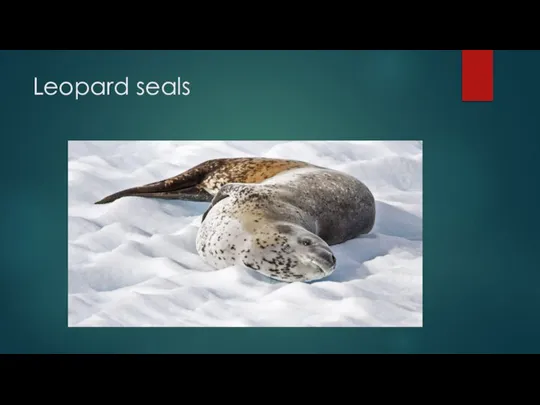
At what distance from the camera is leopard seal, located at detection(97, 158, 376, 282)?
535 cm

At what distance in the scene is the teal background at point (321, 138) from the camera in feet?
18.5

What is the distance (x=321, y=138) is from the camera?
5680 millimetres

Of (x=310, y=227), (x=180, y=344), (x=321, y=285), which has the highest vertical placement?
(x=310, y=227)

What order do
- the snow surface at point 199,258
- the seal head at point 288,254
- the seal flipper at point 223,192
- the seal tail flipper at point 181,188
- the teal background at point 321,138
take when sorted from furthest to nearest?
the seal tail flipper at point 181,188
the seal flipper at point 223,192
the teal background at point 321,138
the snow surface at point 199,258
the seal head at point 288,254

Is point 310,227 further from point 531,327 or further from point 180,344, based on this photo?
point 531,327

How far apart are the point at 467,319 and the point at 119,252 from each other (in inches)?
89.9

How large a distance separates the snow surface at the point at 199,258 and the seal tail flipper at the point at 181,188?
0.16ft

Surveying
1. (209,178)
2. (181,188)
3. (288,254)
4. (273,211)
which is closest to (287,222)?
(273,211)

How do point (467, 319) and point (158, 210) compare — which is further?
point (158, 210)
